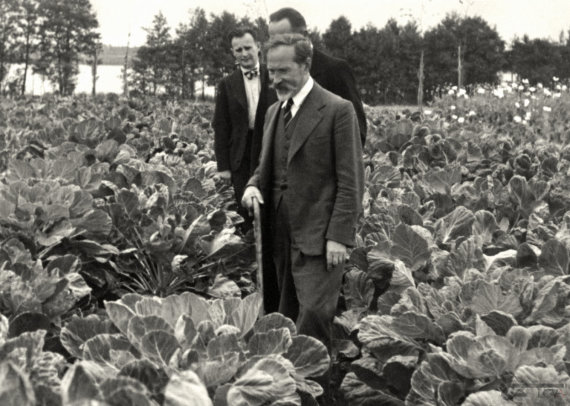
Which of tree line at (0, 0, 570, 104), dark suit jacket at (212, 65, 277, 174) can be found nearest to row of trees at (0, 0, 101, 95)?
tree line at (0, 0, 570, 104)

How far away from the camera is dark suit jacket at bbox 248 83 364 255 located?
3441mm

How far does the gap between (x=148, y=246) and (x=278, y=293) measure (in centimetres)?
72

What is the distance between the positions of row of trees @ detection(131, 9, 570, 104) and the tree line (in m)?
0.08

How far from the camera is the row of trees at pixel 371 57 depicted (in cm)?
6284

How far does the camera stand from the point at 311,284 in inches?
140

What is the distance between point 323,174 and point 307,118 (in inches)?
9.8

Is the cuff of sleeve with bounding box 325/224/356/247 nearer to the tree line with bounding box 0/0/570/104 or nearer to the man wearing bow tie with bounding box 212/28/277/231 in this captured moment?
the man wearing bow tie with bounding box 212/28/277/231

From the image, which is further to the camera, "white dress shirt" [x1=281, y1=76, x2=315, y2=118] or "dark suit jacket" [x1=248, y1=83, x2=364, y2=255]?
"white dress shirt" [x1=281, y1=76, x2=315, y2=118]

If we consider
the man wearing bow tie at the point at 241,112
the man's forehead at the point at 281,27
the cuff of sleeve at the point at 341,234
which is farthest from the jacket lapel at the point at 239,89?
the cuff of sleeve at the point at 341,234

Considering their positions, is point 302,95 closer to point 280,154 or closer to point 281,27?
point 280,154

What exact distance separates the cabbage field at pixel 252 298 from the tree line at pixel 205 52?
186 feet

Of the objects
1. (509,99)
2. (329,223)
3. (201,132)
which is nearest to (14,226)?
(329,223)

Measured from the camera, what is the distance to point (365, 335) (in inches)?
103

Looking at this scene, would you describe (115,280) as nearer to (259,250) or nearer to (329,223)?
(259,250)
